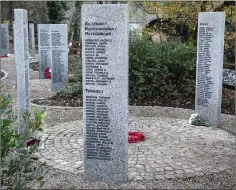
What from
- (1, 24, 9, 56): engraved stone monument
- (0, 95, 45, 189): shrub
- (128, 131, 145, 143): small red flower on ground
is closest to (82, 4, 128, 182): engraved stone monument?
(0, 95, 45, 189): shrub

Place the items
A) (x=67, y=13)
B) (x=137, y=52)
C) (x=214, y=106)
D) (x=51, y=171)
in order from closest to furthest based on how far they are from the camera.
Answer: (x=51, y=171)
(x=214, y=106)
(x=137, y=52)
(x=67, y=13)

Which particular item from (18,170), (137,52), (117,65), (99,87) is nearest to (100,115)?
(99,87)

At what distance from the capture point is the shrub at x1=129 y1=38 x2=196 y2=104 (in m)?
11.6

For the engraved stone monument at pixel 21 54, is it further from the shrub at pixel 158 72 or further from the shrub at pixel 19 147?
the shrub at pixel 158 72

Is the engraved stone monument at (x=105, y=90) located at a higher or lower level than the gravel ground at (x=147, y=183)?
higher

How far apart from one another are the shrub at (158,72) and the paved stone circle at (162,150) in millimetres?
2774

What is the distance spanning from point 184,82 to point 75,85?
3309mm

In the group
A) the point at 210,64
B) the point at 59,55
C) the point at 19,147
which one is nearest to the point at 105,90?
the point at 19,147

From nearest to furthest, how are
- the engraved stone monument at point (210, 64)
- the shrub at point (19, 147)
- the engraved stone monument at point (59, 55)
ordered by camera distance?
the shrub at point (19, 147), the engraved stone monument at point (210, 64), the engraved stone monument at point (59, 55)

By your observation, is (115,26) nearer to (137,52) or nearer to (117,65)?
(117,65)

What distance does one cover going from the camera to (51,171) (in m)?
5.96

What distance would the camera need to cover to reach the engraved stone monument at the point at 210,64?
8.31m

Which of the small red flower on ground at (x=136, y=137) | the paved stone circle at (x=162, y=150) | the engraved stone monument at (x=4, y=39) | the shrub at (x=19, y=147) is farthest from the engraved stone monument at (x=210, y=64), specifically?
the engraved stone monument at (x=4, y=39)

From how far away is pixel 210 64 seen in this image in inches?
335
